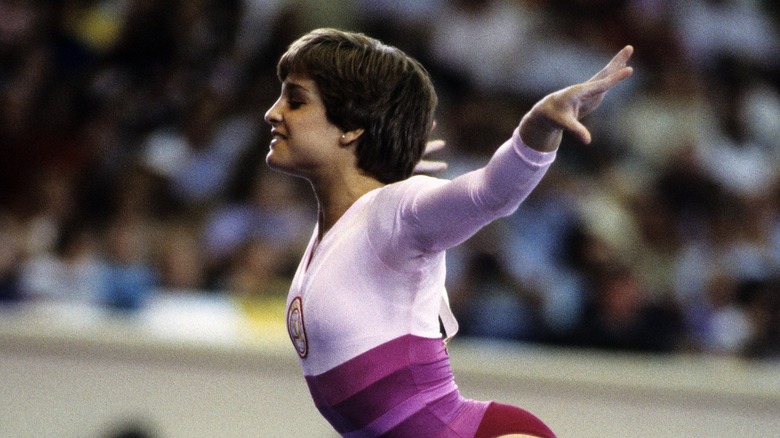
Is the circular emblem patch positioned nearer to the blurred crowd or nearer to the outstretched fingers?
the outstretched fingers

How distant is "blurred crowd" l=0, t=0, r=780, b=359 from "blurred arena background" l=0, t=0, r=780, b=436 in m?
0.01

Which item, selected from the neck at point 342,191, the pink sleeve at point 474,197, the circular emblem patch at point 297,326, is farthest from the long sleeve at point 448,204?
the circular emblem patch at point 297,326

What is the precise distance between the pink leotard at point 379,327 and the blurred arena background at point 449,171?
2569 mm

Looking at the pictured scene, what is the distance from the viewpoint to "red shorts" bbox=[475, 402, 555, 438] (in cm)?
238

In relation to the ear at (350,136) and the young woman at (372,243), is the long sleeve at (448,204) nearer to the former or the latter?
the young woman at (372,243)

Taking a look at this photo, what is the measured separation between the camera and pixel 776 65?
7277mm

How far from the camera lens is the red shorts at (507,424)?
7.82 ft

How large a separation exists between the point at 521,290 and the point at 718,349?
101cm

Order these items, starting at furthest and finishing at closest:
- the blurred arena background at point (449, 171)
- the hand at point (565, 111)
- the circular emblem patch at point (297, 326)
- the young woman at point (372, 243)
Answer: the blurred arena background at point (449, 171) < the circular emblem patch at point (297, 326) < the young woman at point (372, 243) < the hand at point (565, 111)

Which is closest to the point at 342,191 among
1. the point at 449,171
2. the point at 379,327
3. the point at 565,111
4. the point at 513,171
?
the point at 379,327

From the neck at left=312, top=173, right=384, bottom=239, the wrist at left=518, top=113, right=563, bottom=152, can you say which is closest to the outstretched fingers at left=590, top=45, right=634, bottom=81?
the wrist at left=518, top=113, right=563, bottom=152

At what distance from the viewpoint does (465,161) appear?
5.93 m

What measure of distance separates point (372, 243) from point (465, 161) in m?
3.64

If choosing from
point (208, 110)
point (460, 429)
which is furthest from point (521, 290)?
point (460, 429)
